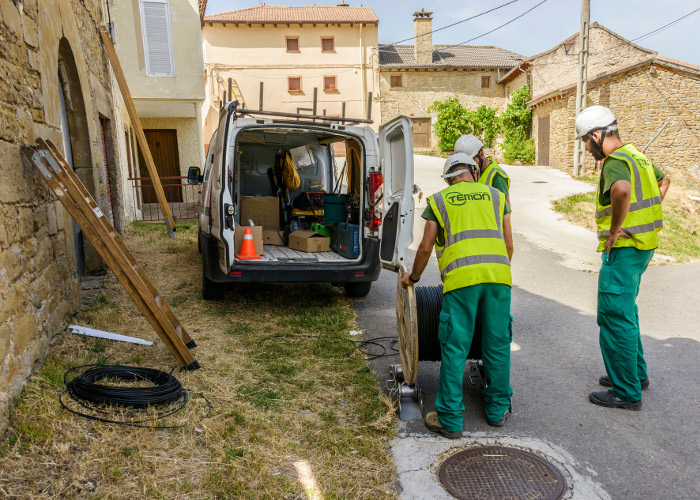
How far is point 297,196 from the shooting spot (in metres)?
8.04

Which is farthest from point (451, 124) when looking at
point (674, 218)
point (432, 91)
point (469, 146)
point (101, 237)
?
point (101, 237)

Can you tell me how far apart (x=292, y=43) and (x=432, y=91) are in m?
9.60

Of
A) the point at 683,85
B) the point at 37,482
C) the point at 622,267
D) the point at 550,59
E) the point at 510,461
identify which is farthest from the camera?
the point at 550,59

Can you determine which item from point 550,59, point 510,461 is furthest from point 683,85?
point 510,461

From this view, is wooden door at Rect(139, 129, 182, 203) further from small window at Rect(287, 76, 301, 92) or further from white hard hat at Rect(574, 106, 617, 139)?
white hard hat at Rect(574, 106, 617, 139)

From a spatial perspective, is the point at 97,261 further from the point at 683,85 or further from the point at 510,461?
the point at 683,85

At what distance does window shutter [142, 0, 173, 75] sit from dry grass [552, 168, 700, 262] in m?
10.7

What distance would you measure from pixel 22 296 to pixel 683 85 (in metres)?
22.9

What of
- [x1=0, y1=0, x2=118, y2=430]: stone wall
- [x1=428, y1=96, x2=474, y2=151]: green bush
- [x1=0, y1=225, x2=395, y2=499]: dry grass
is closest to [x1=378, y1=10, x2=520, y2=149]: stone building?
[x1=428, y1=96, x2=474, y2=151]: green bush

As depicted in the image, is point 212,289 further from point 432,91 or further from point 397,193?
point 432,91

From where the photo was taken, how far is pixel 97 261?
743 centimetres

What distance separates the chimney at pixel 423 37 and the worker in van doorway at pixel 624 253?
34066 mm

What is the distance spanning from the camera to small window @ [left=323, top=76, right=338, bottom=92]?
33531 millimetres

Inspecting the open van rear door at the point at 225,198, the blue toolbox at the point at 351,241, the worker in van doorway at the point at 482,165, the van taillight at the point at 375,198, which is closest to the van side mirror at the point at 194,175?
Result: the open van rear door at the point at 225,198
